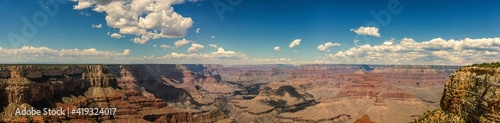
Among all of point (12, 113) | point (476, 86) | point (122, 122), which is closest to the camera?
point (476, 86)

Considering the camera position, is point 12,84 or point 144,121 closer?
point 12,84

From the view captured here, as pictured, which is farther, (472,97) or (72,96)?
(72,96)

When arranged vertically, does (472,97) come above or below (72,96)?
above

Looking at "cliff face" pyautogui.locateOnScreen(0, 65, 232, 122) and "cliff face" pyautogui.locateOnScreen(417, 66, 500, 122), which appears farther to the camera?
"cliff face" pyautogui.locateOnScreen(0, 65, 232, 122)

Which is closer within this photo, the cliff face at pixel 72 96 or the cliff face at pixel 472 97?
the cliff face at pixel 472 97

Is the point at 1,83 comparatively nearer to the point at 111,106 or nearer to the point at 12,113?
the point at 12,113

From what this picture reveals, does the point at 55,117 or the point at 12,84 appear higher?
the point at 12,84

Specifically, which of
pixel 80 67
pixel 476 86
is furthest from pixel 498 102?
pixel 80 67

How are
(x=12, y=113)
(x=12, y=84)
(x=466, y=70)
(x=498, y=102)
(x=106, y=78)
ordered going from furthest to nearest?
(x=106, y=78) → (x=12, y=84) → (x=12, y=113) → (x=466, y=70) → (x=498, y=102)
